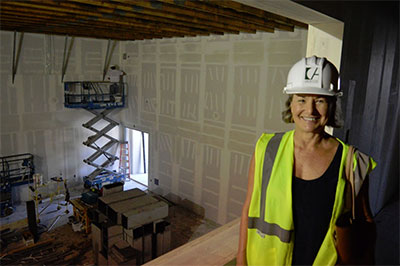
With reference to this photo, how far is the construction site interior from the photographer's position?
14.9ft

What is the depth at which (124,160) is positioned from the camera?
10945 millimetres

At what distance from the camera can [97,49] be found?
32.9 feet

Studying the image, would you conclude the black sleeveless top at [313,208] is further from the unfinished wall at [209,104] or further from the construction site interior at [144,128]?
the unfinished wall at [209,104]

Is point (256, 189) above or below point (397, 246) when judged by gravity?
above

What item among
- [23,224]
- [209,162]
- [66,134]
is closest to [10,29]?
[66,134]

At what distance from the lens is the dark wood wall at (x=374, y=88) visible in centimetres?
307

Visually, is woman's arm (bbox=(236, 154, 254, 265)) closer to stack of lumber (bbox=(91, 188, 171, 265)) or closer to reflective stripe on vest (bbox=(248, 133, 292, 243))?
reflective stripe on vest (bbox=(248, 133, 292, 243))

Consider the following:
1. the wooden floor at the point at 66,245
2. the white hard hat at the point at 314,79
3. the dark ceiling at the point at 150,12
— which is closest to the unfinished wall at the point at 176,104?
the wooden floor at the point at 66,245

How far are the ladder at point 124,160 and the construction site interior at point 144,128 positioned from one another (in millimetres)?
42

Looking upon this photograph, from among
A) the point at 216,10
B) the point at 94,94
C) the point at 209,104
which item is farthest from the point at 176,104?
the point at 216,10

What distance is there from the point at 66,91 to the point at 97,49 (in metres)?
1.81

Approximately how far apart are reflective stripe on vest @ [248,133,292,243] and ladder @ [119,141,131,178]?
9546 mm

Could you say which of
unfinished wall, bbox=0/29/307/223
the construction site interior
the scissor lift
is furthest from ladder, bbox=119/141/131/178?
unfinished wall, bbox=0/29/307/223

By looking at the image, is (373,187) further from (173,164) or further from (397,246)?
(173,164)
